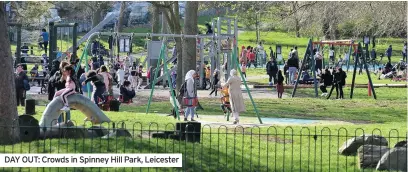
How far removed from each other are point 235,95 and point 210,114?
136 inches

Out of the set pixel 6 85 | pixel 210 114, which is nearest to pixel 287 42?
pixel 210 114

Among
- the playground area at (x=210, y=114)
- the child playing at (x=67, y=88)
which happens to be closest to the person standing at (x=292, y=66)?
the playground area at (x=210, y=114)

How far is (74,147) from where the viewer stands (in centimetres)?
1644

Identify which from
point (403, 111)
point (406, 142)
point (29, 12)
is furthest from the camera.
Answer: point (29, 12)

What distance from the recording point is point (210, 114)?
30.3 m

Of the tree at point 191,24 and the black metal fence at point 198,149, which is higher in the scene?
the tree at point 191,24

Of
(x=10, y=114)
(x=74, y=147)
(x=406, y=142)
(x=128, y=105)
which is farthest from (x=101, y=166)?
(x=128, y=105)

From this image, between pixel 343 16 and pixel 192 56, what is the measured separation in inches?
318

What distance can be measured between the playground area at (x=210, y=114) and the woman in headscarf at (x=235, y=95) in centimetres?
3

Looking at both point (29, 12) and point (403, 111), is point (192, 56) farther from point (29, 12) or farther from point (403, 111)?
point (29, 12)

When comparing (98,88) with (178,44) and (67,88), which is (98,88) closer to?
(67,88)

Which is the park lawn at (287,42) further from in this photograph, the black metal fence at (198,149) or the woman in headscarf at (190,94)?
the black metal fence at (198,149)

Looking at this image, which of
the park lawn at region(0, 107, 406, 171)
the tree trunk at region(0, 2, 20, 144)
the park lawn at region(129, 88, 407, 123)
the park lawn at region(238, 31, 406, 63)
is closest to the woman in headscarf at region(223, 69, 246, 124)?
the park lawn at region(129, 88, 407, 123)

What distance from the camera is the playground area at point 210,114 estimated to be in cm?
1678
